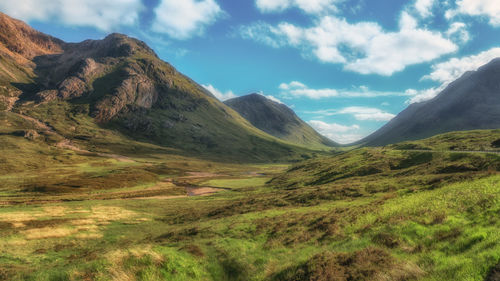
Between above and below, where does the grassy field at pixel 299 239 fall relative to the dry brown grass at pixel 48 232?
above

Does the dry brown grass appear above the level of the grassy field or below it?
below

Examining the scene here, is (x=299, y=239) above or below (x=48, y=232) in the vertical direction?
above

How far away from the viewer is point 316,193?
45125 mm

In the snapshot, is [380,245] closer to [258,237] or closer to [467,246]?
[467,246]

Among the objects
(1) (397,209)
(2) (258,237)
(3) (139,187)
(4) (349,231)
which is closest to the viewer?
(4) (349,231)

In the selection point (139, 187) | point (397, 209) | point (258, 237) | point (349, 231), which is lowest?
point (139, 187)

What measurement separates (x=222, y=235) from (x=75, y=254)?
18226mm

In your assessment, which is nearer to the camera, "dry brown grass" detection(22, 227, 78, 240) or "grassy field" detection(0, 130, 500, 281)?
"grassy field" detection(0, 130, 500, 281)

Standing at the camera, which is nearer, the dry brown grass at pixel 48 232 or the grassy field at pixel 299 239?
the grassy field at pixel 299 239

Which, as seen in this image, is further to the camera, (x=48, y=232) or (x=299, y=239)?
(x=48, y=232)

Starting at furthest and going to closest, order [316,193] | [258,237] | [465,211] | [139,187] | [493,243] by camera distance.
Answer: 1. [139,187]
2. [316,193]
3. [258,237]
4. [465,211]
5. [493,243]

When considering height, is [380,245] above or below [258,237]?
above

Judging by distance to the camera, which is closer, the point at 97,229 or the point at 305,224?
the point at 305,224

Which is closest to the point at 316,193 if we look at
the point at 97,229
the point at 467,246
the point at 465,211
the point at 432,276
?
the point at 465,211
